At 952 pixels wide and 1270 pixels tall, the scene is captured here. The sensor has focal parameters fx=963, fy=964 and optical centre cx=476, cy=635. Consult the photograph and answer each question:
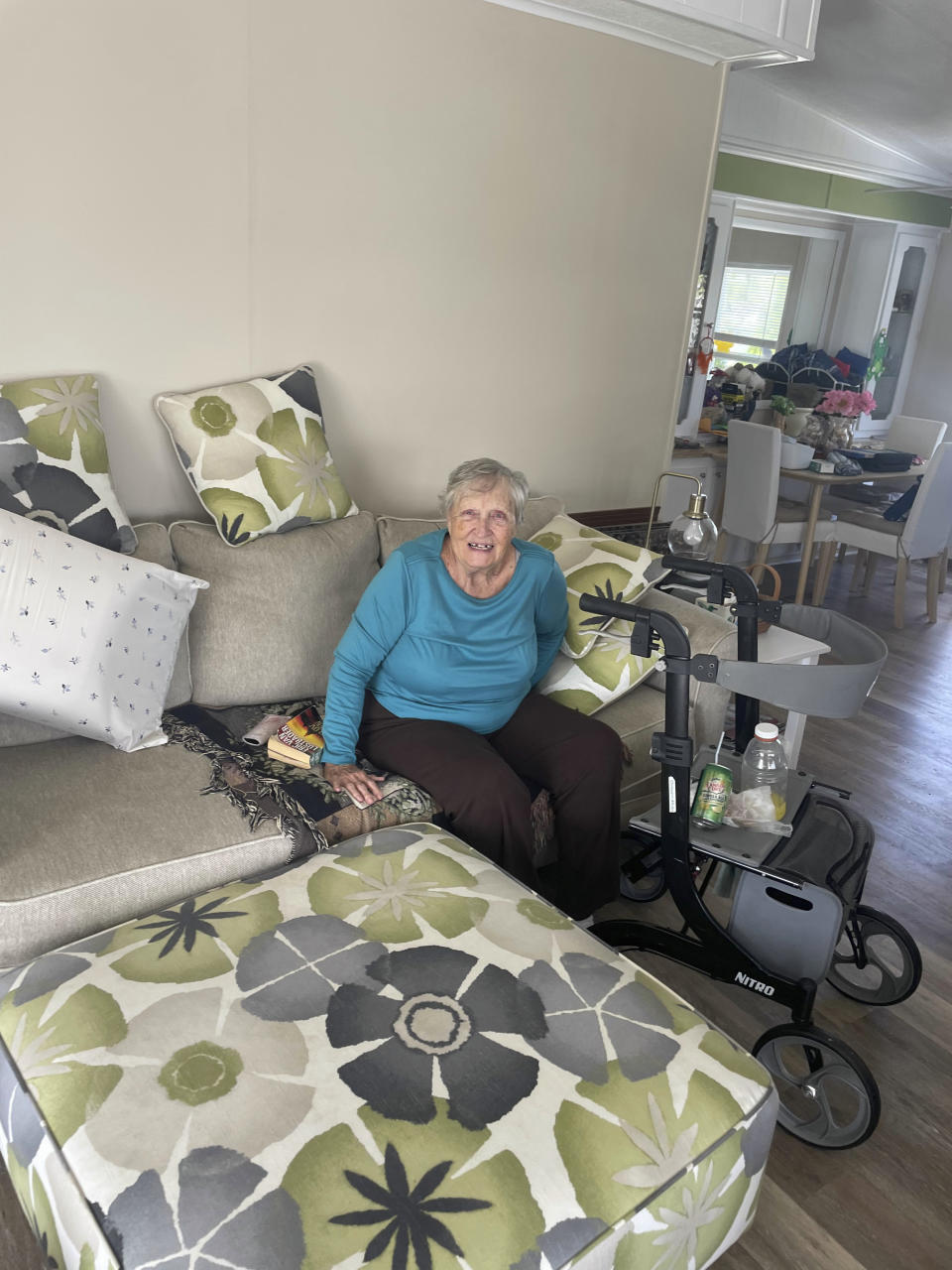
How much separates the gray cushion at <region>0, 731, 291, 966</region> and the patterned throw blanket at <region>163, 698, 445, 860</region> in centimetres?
3

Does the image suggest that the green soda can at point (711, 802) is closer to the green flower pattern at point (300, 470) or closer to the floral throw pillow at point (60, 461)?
the green flower pattern at point (300, 470)

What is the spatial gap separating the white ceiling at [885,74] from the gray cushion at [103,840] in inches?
160

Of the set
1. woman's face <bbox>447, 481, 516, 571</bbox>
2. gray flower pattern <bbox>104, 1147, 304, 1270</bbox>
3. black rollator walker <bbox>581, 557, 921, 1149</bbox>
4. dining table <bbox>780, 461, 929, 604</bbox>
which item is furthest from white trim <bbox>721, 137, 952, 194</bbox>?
gray flower pattern <bbox>104, 1147, 304, 1270</bbox>

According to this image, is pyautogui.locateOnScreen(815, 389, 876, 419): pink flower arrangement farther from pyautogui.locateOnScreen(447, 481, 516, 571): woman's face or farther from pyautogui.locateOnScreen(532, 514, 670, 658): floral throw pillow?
pyautogui.locateOnScreen(447, 481, 516, 571): woman's face

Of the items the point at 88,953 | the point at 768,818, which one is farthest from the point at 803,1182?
the point at 88,953

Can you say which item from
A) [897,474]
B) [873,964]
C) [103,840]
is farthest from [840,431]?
[103,840]

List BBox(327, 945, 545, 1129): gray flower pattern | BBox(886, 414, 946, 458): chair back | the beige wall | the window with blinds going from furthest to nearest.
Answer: the window with blinds → BBox(886, 414, 946, 458): chair back → the beige wall → BBox(327, 945, 545, 1129): gray flower pattern

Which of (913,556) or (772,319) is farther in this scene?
(772,319)

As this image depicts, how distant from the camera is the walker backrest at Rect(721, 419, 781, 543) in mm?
4574

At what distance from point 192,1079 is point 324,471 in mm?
1611

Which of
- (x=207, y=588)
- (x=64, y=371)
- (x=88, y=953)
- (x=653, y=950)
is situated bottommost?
(x=653, y=950)

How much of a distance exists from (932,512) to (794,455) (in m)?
0.75

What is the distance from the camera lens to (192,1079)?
48.6 inches

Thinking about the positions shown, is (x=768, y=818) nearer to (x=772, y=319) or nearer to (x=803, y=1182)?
(x=803, y=1182)
